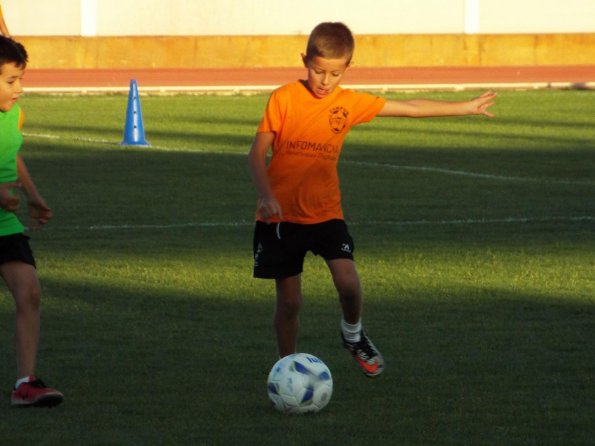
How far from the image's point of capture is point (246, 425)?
6.35 metres

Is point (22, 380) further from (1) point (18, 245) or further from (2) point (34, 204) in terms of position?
(2) point (34, 204)

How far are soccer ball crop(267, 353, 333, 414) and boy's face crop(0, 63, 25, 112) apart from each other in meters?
1.61

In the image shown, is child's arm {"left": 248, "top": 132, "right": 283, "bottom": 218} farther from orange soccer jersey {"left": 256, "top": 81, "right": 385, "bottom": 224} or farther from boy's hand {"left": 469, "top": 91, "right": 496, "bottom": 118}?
boy's hand {"left": 469, "top": 91, "right": 496, "bottom": 118}

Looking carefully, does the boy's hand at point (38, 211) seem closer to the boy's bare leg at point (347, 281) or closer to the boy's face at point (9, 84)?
the boy's face at point (9, 84)

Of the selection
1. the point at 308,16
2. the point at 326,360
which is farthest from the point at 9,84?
the point at 308,16

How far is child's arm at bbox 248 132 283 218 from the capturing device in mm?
6625

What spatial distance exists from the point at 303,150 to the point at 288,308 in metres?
0.73

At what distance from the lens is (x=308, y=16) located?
136ft

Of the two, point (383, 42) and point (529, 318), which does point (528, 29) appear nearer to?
point (383, 42)

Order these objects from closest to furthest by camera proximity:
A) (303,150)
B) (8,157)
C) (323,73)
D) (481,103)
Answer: (8,157) → (323,73) → (303,150) → (481,103)

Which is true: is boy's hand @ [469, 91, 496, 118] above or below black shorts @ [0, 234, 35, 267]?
above

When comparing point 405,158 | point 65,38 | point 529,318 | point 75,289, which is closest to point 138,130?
point 405,158

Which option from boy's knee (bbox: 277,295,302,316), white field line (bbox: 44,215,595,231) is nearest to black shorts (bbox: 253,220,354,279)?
boy's knee (bbox: 277,295,302,316)

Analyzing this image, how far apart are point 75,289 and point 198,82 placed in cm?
2368
